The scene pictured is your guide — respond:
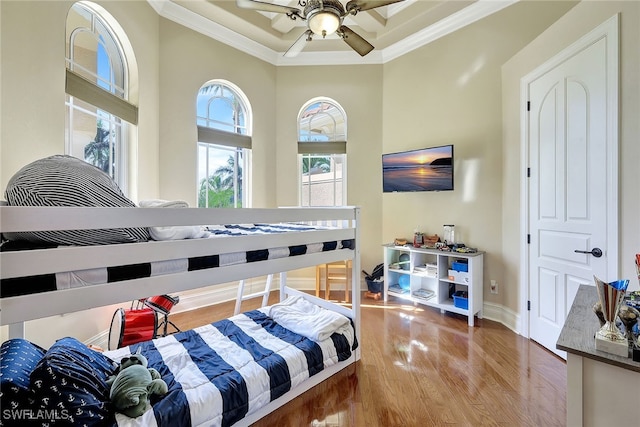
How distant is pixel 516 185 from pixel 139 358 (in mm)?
3337

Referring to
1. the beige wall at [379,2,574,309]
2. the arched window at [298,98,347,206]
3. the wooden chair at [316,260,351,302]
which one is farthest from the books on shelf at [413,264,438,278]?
the arched window at [298,98,347,206]

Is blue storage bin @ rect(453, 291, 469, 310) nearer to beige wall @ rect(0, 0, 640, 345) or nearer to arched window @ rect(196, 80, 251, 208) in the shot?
beige wall @ rect(0, 0, 640, 345)

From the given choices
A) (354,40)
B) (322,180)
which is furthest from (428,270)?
(354,40)

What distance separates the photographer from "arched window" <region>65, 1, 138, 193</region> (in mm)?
2094

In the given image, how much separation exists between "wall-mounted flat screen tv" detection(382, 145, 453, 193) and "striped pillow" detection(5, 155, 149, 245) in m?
2.91

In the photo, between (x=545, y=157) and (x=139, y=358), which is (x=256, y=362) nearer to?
(x=139, y=358)

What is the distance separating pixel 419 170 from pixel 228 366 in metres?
2.79

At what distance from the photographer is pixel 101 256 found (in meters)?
1.00

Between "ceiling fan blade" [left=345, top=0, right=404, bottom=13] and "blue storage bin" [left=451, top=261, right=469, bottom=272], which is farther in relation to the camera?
"blue storage bin" [left=451, top=261, right=469, bottom=272]

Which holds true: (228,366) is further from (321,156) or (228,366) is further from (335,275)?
(321,156)

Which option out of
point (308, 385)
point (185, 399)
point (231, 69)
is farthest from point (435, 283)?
point (231, 69)

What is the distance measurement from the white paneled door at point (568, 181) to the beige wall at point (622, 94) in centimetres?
7

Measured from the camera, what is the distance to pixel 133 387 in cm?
122

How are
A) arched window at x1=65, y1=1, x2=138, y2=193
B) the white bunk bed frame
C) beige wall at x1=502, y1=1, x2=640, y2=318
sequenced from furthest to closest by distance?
arched window at x1=65, y1=1, x2=138, y2=193 < beige wall at x1=502, y1=1, x2=640, y2=318 < the white bunk bed frame
